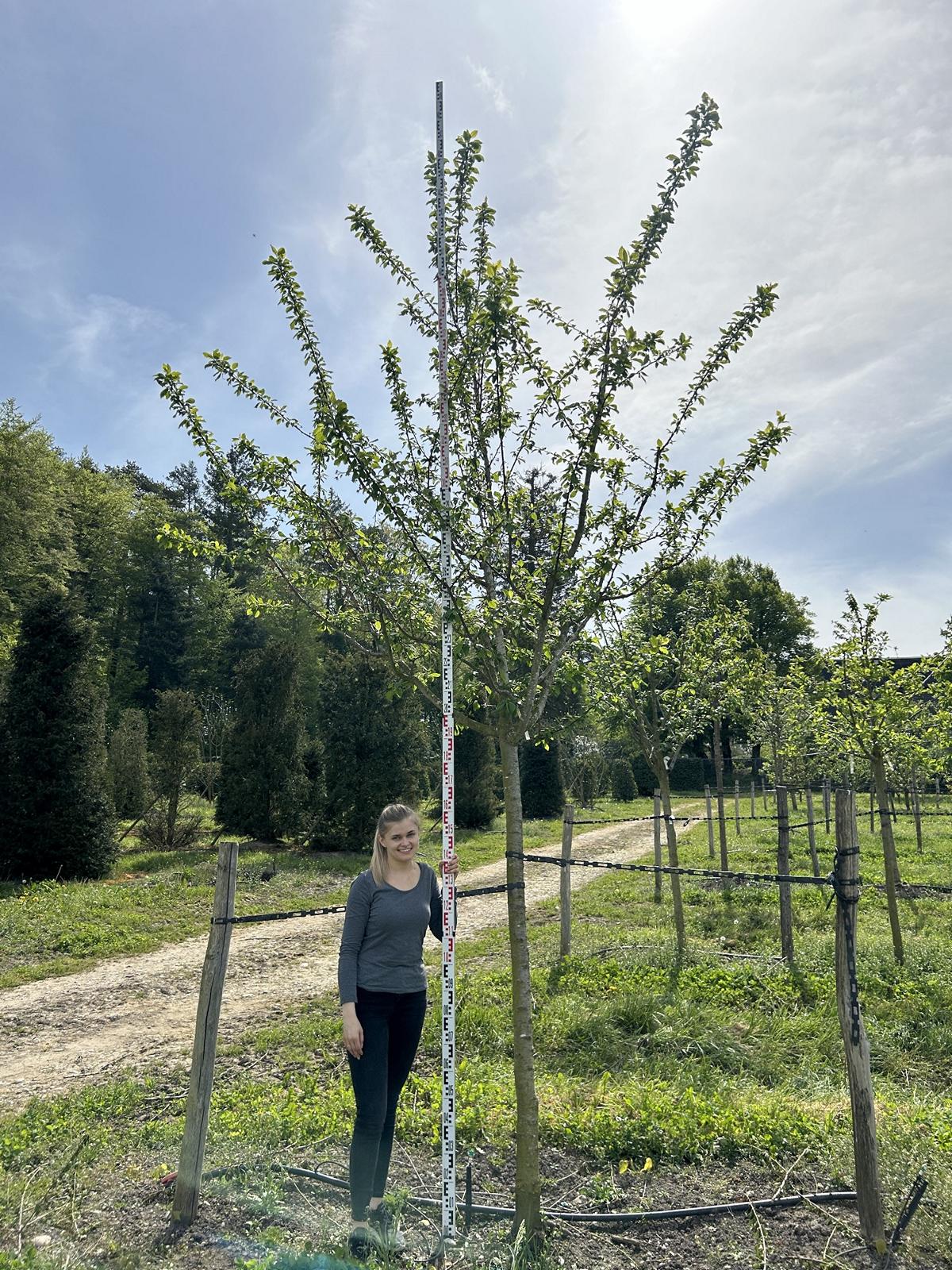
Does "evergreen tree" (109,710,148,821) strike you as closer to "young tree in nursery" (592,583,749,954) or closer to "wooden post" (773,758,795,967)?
"young tree in nursery" (592,583,749,954)

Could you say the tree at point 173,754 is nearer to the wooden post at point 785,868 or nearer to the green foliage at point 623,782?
the wooden post at point 785,868

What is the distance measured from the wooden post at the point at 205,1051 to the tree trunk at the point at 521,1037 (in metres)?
1.31

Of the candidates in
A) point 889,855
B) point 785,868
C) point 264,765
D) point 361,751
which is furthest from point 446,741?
point 264,765

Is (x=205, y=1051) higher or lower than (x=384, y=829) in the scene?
lower

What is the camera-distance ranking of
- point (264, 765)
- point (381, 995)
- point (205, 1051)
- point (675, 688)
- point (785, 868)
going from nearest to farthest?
point (381, 995)
point (205, 1051)
point (785, 868)
point (675, 688)
point (264, 765)

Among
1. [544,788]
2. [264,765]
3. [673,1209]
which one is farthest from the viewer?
[544,788]

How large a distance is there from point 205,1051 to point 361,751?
617 inches

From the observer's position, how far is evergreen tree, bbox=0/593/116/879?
14039 mm

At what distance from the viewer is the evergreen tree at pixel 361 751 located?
18.9 meters

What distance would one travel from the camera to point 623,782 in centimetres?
3738

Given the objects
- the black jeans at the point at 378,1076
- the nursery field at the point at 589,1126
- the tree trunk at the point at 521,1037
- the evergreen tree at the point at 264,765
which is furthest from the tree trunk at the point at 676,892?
the evergreen tree at the point at 264,765

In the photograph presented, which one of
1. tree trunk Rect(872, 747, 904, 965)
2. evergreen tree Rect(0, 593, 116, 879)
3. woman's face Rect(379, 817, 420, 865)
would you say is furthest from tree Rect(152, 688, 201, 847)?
woman's face Rect(379, 817, 420, 865)

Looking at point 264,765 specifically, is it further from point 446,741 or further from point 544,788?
point 446,741

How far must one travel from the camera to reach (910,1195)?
336cm
